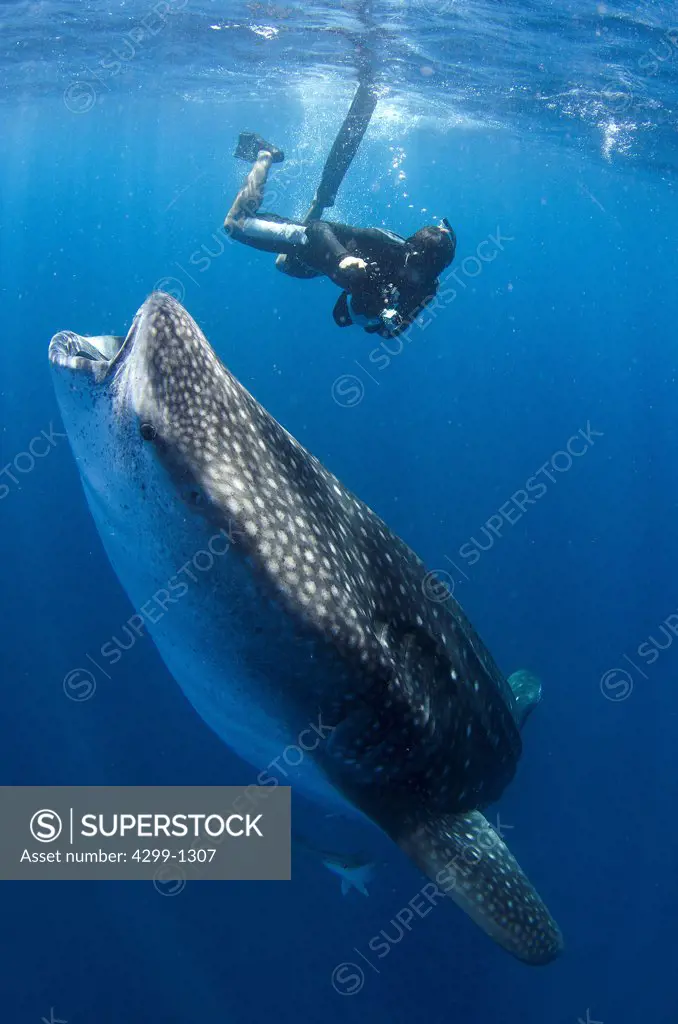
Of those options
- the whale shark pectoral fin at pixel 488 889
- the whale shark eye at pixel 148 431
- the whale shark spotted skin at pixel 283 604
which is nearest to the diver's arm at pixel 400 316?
the whale shark spotted skin at pixel 283 604

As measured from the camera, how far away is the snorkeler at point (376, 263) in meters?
7.34

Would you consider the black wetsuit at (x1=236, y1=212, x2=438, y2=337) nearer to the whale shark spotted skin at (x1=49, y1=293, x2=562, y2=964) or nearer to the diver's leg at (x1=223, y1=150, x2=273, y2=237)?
the diver's leg at (x1=223, y1=150, x2=273, y2=237)

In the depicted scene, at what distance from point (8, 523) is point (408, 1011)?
13554 mm

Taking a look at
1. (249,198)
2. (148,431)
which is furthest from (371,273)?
(148,431)

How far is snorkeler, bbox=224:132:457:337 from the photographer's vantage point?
7.34 m

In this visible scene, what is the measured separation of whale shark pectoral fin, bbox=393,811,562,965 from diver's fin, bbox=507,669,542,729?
2.32 metres

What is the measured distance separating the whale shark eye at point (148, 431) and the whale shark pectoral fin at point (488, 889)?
2.73 m

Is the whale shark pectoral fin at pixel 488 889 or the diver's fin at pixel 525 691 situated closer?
the whale shark pectoral fin at pixel 488 889

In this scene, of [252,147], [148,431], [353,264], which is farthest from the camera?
[252,147]

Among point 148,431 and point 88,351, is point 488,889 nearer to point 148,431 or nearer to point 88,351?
point 148,431

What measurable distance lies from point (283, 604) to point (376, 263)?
220 inches

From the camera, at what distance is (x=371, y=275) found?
291 inches

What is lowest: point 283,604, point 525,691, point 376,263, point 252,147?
point 525,691

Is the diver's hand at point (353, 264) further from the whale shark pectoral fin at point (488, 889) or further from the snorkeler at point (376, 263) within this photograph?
the whale shark pectoral fin at point (488, 889)
